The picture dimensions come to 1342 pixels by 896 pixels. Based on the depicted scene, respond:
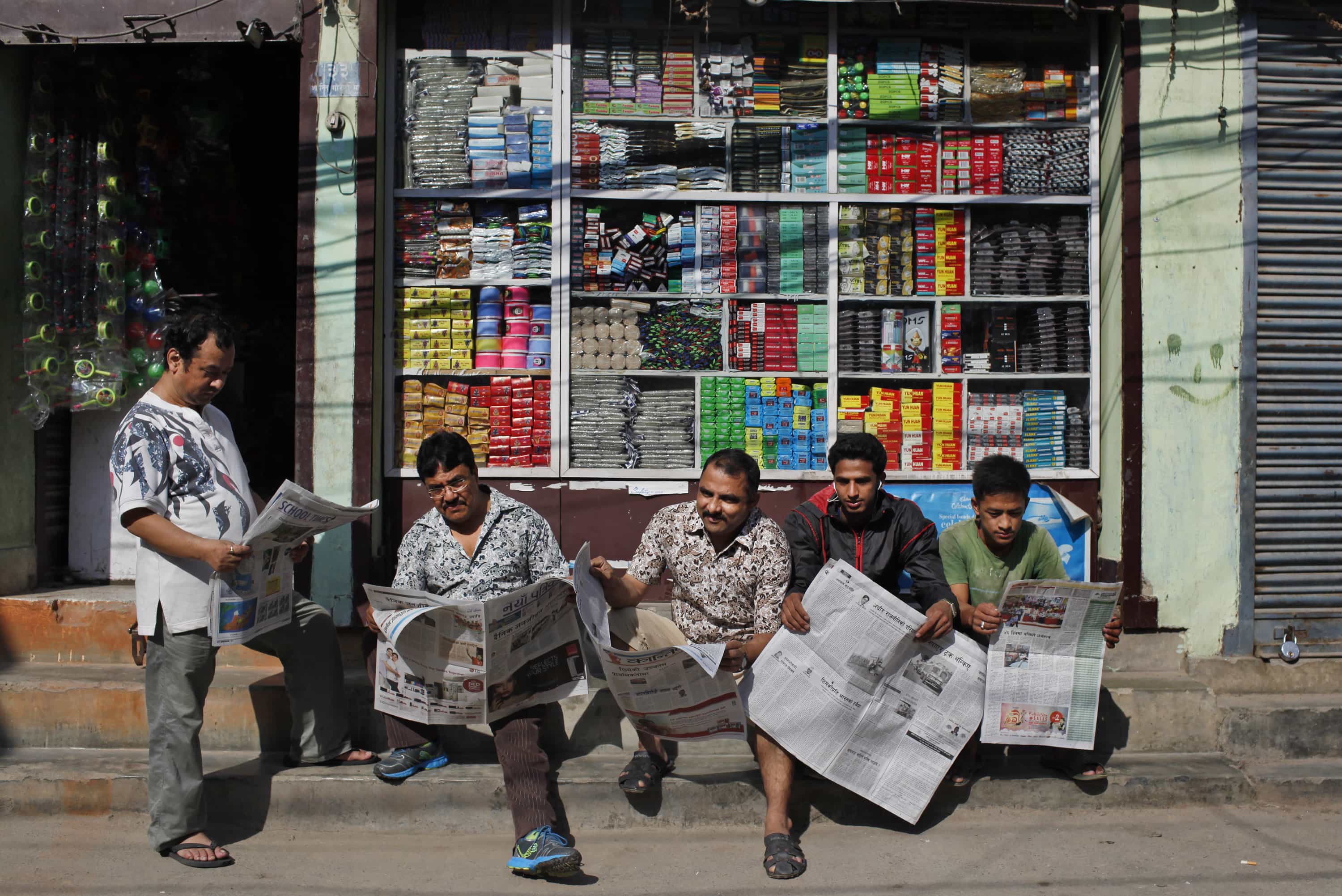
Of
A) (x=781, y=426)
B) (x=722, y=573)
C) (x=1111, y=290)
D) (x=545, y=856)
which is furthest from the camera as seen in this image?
(x=781, y=426)

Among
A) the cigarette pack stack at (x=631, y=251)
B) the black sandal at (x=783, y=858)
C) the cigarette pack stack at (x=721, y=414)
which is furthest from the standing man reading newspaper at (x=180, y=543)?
the cigarette pack stack at (x=721, y=414)

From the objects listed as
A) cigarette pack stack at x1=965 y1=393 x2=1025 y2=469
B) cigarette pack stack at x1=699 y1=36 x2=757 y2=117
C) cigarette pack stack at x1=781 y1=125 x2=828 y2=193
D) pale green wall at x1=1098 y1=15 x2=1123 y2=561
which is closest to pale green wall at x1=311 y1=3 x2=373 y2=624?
cigarette pack stack at x1=699 y1=36 x2=757 y2=117

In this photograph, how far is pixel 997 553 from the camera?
4.02 metres

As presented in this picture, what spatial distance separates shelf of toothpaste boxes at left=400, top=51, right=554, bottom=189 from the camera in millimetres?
5215

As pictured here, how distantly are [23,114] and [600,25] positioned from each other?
3005mm

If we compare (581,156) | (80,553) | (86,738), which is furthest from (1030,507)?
(80,553)

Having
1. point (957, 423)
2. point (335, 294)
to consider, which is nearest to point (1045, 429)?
point (957, 423)

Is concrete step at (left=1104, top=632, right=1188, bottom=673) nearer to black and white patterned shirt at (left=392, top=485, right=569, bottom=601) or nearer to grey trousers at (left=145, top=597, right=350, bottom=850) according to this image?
black and white patterned shirt at (left=392, top=485, right=569, bottom=601)

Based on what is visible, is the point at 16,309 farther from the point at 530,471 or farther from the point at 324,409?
the point at 530,471

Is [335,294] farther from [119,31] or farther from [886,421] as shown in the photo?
[886,421]

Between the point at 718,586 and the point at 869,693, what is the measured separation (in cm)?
67

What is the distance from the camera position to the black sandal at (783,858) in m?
3.44

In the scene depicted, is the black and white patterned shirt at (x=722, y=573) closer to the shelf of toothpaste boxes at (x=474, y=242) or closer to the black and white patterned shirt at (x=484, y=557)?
the black and white patterned shirt at (x=484, y=557)

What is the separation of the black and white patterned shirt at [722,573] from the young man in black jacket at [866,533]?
3.9 inches
